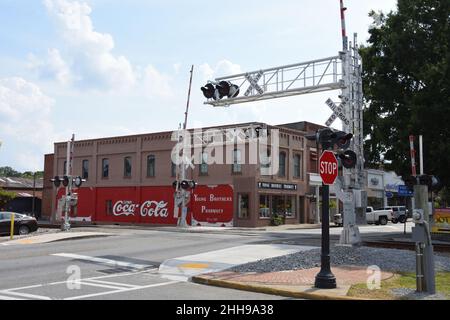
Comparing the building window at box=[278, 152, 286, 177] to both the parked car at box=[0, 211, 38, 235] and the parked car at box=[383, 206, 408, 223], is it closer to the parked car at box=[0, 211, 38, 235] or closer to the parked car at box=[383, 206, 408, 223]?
the parked car at box=[383, 206, 408, 223]

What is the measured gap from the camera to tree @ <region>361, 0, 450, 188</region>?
25656mm

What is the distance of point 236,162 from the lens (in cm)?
4034

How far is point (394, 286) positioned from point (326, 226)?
5.98 feet

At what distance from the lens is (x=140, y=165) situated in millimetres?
46344

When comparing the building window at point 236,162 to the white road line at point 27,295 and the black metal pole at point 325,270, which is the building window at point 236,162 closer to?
the black metal pole at point 325,270

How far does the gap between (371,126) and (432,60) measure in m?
5.01

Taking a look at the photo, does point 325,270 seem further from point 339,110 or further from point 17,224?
point 17,224

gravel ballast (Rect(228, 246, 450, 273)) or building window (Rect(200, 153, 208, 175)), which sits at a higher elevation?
building window (Rect(200, 153, 208, 175))

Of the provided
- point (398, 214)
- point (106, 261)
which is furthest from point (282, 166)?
point (106, 261)

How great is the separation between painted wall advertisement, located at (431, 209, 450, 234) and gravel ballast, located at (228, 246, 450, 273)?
10.7 meters

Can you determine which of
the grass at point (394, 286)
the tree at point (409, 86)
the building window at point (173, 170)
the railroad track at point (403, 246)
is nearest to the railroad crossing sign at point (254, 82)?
the railroad track at point (403, 246)

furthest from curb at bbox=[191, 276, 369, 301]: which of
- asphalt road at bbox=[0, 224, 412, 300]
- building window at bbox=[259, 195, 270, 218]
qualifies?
building window at bbox=[259, 195, 270, 218]
